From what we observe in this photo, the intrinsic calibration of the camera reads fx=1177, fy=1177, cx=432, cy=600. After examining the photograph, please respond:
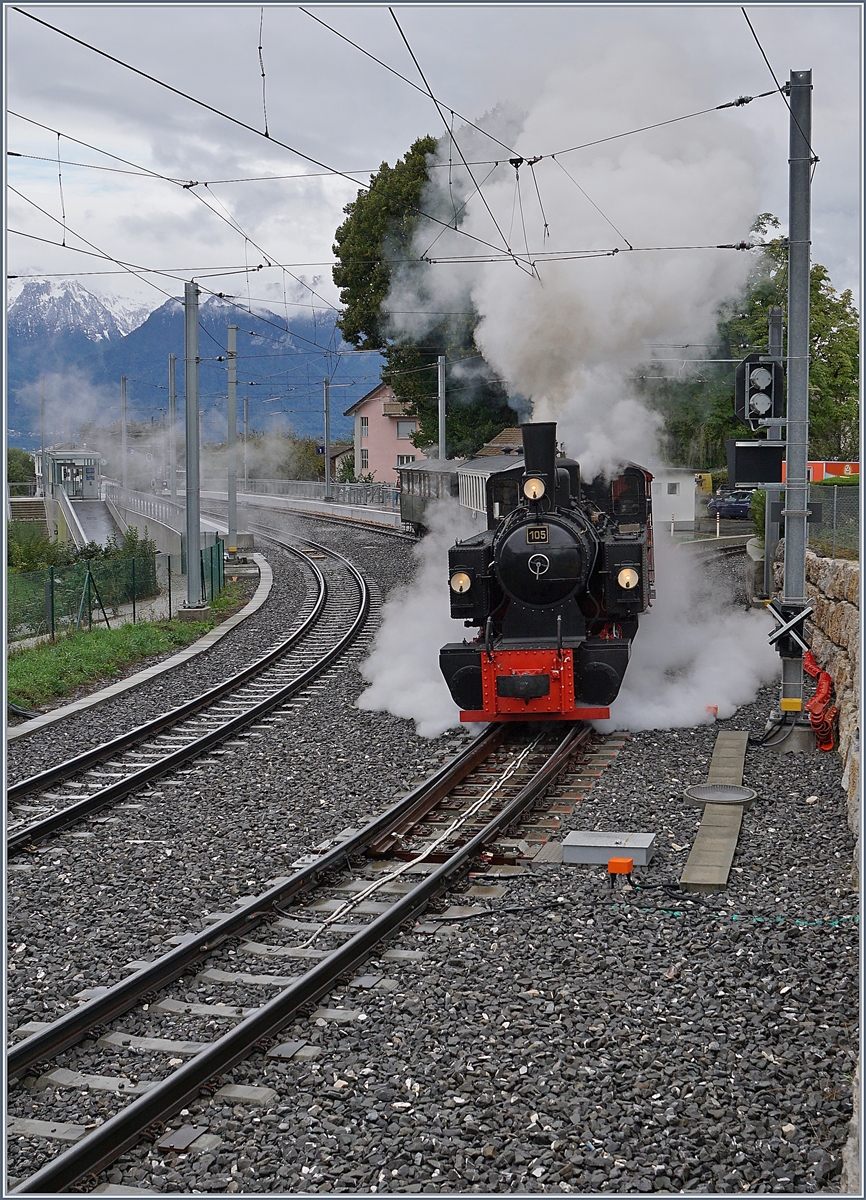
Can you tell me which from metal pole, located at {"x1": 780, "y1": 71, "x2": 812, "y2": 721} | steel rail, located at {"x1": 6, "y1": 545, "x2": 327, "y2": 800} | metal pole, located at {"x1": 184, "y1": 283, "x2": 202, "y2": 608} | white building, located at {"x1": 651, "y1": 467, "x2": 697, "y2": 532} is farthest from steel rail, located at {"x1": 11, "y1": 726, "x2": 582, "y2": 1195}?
white building, located at {"x1": 651, "y1": 467, "x2": 697, "y2": 532}

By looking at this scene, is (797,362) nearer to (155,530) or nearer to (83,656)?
(83,656)

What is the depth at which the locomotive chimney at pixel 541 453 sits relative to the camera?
1157 centimetres

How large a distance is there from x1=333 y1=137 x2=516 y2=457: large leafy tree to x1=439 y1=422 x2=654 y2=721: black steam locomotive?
75.6 ft

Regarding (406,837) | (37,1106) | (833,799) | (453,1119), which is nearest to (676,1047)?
(453,1119)

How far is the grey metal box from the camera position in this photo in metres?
7.98

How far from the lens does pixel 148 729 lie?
41.9ft

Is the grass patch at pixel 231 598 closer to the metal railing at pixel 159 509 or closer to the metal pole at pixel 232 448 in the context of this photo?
the metal railing at pixel 159 509

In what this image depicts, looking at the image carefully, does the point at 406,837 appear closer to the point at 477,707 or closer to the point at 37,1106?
the point at 477,707

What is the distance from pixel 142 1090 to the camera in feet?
17.5

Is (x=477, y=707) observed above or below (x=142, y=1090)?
above

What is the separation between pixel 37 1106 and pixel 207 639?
47.4 feet

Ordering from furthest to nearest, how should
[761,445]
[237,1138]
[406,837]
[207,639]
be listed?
[207,639]
[761,445]
[406,837]
[237,1138]

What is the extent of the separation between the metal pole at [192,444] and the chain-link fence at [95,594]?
1.56 ft

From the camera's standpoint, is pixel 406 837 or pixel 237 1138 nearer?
pixel 237 1138
